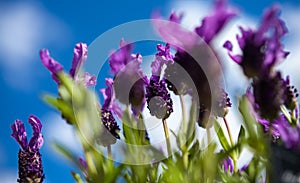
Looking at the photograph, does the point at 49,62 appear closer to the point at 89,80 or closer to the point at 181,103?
the point at 89,80

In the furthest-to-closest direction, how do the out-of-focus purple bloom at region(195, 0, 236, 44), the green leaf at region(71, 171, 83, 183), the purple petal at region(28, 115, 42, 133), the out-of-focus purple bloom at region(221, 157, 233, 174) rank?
the out-of-focus purple bloom at region(221, 157, 233, 174) → the purple petal at region(28, 115, 42, 133) → the green leaf at region(71, 171, 83, 183) → the out-of-focus purple bloom at region(195, 0, 236, 44)

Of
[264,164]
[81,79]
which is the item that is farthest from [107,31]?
[264,164]

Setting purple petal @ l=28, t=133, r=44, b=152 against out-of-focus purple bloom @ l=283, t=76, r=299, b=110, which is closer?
out-of-focus purple bloom @ l=283, t=76, r=299, b=110

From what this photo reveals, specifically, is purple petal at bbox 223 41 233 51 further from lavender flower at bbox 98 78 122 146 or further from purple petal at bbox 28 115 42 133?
purple petal at bbox 28 115 42 133

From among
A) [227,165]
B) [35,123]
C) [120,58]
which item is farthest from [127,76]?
[227,165]

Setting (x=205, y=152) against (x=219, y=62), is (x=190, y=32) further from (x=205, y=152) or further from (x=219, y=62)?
(x=205, y=152)

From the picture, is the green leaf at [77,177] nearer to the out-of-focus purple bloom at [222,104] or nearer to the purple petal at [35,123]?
the purple petal at [35,123]

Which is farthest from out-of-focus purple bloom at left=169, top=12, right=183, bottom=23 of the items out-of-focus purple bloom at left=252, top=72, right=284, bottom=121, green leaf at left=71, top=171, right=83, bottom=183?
green leaf at left=71, top=171, right=83, bottom=183

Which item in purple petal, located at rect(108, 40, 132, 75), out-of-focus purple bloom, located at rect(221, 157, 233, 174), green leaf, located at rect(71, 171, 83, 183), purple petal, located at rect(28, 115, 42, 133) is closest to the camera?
purple petal, located at rect(108, 40, 132, 75)

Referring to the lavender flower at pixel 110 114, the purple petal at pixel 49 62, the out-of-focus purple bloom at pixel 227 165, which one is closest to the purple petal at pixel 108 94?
the lavender flower at pixel 110 114
